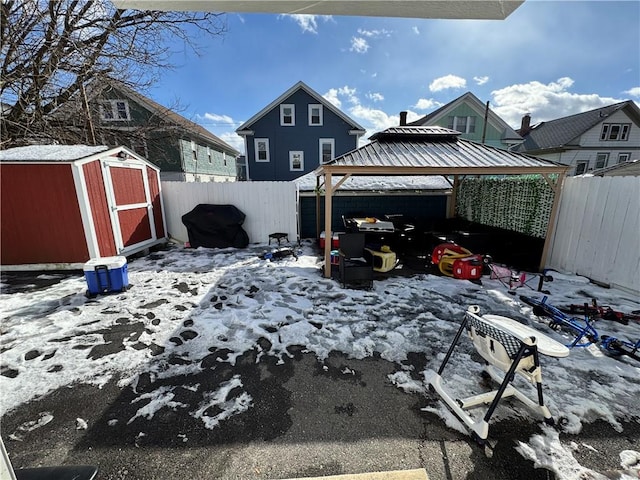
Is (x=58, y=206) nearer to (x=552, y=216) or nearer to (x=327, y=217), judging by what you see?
(x=327, y=217)

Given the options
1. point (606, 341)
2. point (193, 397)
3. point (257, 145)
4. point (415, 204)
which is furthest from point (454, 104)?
point (193, 397)

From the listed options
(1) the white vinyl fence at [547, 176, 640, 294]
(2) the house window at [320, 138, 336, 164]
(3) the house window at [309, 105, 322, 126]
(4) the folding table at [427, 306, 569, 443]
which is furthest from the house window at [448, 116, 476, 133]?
(4) the folding table at [427, 306, 569, 443]

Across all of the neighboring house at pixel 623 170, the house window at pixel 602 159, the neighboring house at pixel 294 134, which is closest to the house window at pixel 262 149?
the neighboring house at pixel 294 134

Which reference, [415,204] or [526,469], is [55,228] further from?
[415,204]

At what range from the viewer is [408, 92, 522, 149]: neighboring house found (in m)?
16.9

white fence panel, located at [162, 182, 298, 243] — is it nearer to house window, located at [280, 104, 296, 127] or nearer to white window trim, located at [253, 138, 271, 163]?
white window trim, located at [253, 138, 271, 163]

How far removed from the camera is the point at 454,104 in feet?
55.6

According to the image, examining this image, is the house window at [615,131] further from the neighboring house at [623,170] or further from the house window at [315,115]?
the house window at [315,115]

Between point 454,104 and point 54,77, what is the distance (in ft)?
60.6

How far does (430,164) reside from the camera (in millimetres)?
5578

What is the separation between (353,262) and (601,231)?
4589 millimetres

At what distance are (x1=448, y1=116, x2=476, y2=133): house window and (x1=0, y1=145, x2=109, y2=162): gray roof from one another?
17.7 meters

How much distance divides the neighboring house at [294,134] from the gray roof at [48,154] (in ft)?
30.3

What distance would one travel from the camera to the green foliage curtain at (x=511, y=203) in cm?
624
